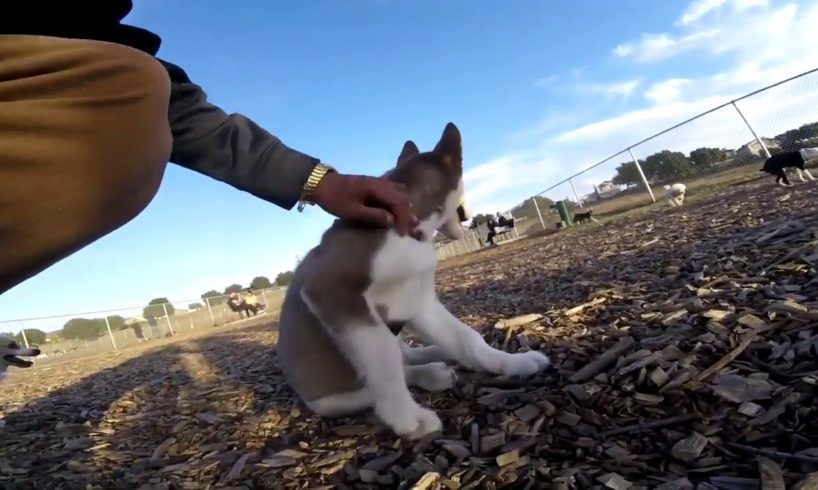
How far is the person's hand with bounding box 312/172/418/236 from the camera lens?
1598mm

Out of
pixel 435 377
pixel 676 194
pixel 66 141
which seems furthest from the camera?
pixel 676 194

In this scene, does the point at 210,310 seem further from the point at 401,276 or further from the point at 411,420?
the point at 411,420

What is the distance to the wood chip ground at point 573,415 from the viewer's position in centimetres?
146

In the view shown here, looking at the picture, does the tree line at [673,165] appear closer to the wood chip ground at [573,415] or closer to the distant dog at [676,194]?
the distant dog at [676,194]

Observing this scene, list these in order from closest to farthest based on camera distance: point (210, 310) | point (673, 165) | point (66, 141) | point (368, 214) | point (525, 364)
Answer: point (66, 141) < point (368, 214) < point (525, 364) < point (673, 165) < point (210, 310)

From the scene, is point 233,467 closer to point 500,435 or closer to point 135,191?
point 500,435

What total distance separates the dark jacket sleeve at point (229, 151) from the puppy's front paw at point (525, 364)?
1.22 metres

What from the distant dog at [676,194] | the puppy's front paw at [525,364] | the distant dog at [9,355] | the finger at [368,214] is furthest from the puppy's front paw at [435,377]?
the distant dog at [676,194]

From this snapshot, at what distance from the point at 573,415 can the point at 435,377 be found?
29.2 inches

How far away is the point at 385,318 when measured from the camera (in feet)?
7.13

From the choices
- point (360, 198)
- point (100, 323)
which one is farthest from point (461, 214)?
point (100, 323)

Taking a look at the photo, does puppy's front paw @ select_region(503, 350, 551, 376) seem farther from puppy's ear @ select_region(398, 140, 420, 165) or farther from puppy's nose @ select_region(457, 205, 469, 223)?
puppy's ear @ select_region(398, 140, 420, 165)

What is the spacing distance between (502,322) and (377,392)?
1.24 metres

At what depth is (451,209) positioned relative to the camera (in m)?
2.50
